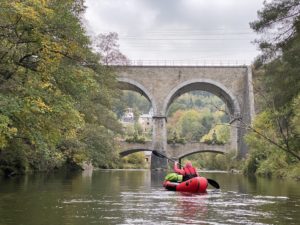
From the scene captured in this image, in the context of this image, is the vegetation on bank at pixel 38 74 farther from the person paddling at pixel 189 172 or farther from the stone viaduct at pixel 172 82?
the stone viaduct at pixel 172 82

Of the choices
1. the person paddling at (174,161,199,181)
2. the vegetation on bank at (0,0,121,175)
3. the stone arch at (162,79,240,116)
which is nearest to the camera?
the vegetation on bank at (0,0,121,175)

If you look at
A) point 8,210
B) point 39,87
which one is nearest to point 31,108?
point 39,87

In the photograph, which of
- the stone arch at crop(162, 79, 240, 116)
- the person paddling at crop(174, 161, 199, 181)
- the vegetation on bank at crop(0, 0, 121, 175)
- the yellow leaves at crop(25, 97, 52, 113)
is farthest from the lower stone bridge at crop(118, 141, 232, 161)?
the yellow leaves at crop(25, 97, 52, 113)

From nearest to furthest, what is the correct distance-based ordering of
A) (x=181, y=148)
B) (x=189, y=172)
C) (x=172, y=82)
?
(x=189, y=172) → (x=172, y=82) → (x=181, y=148)

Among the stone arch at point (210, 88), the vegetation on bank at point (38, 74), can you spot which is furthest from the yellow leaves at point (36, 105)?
the stone arch at point (210, 88)

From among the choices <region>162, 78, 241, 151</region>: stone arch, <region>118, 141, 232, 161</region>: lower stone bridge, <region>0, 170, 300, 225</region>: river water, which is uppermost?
<region>162, 78, 241, 151</region>: stone arch

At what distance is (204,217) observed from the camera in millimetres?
10977

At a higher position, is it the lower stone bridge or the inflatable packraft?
the lower stone bridge

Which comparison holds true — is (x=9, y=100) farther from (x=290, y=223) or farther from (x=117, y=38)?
(x=117, y=38)

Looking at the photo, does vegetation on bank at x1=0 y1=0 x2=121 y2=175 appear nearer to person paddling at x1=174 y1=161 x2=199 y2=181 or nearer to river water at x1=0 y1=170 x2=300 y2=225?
river water at x1=0 y1=170 x2=300 y2=225

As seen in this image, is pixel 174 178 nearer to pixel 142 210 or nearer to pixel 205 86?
pixel 142 210

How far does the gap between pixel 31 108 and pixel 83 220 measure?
4.01 m

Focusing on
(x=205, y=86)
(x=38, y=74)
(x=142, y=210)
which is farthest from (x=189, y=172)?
(x=205, y=86)

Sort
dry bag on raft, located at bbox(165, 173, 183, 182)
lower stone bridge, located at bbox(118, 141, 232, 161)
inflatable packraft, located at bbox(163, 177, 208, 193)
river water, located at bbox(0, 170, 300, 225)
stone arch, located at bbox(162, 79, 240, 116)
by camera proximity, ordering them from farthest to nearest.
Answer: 1. lower stone bridge, located at bbox(118, 141, 232, 161)
2. stone arch, located at bbox(162, 79, 240, 116)
3. dry bag on raft, located at bbox(165, 173, 183, 182)
4. inflatable packraft, located at bbox(163, 177, 208, 193)
5. river water, located at bbox(0, 170, 300, 225)
